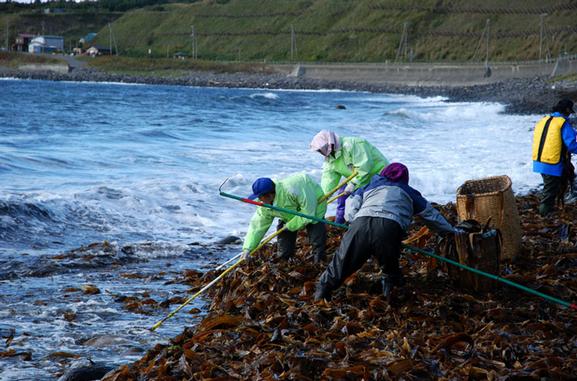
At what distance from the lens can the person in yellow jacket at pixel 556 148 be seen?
1001 centimetres

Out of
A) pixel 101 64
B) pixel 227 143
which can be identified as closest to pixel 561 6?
pixel 101 64

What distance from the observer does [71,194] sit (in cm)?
1386

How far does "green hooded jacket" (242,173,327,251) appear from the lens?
24.6ft

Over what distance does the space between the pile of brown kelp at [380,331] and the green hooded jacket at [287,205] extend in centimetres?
44

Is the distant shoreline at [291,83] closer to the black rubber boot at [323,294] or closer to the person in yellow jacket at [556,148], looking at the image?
the person in yellow jacket at [556,148]

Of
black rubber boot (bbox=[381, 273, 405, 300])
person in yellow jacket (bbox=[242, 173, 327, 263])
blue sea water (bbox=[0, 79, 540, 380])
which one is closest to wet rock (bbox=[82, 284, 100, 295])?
blue sea water (bbox=[0, 79, 540, 380])

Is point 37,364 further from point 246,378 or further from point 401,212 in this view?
point 401,212

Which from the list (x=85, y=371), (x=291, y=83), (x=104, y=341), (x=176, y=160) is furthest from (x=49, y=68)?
(x=85, y=371)

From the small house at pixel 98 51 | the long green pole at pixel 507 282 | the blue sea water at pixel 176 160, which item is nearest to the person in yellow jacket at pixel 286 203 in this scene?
the long green pole at pixel 507 282

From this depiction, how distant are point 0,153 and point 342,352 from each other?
53.9 feet

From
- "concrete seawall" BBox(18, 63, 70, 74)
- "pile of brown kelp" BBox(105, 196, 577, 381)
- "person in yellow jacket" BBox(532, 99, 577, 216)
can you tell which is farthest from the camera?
"concrete seawall" BBox(18, 63, 70, 74)

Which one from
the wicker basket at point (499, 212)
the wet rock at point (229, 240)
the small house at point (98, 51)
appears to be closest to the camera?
the wicker basket at point (499, 212)

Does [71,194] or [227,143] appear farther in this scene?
[227,143]

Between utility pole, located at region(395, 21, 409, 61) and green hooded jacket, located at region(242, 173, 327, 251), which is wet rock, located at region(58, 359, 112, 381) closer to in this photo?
green hooded jacket, located at region(242, 173, 327, 251)
